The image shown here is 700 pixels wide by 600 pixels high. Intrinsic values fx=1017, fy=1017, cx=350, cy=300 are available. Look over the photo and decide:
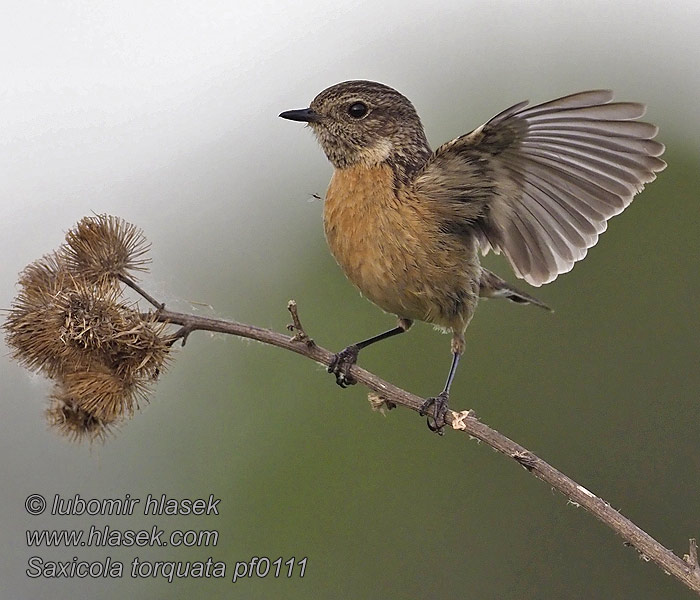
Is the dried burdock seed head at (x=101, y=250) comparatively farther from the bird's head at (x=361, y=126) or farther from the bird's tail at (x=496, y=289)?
the bird's tail at (x=496, y=289)

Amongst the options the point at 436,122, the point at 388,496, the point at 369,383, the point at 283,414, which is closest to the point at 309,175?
the point at 436,122

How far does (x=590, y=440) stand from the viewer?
8.79 m

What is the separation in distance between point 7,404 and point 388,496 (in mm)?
3730

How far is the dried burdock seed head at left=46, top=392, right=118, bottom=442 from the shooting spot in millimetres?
4477

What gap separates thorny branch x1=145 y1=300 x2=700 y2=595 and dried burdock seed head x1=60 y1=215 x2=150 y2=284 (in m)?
0.33

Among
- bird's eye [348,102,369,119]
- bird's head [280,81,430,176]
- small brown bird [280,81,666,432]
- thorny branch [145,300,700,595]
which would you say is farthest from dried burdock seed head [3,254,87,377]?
bird's eye [348,102,369,119]

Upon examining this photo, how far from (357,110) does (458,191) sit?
0.83 meters

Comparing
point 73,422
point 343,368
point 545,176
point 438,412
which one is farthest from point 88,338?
point 545,176

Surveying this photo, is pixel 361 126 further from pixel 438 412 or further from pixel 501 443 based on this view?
pixel 501 443

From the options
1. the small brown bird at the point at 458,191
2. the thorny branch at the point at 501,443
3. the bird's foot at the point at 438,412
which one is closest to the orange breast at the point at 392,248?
the small brown bird at the point at 458,191

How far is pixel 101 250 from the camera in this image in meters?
4.57

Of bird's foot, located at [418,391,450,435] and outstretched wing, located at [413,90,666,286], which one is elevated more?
outstretched wing, located at [413,90,666,286]

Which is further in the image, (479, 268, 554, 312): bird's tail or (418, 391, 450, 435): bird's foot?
(479, 268, 554, 312): bird's tail

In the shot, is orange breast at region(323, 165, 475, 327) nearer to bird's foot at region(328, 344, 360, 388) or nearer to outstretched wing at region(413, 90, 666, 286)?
outstretched wing at region(413, 90, 666, 286)
